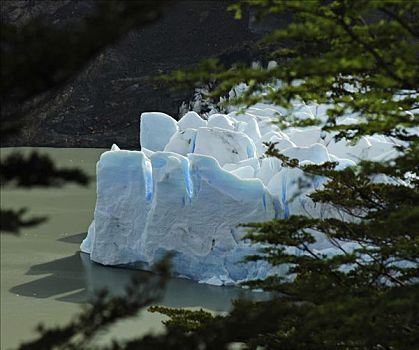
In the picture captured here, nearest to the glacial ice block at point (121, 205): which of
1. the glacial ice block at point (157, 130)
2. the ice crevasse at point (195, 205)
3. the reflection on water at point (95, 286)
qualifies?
the ice crevasse at point (195, 205)

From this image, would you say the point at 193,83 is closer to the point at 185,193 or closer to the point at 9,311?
the point at 9,311

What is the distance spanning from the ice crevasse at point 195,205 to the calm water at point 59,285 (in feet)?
0.94

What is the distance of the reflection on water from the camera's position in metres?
11.4

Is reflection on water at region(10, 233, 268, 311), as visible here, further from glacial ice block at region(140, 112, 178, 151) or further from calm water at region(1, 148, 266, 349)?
glacial ice block at region(140, 112, 178, 151)

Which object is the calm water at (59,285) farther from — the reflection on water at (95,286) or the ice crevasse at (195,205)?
the ice crevasse at (195,205)

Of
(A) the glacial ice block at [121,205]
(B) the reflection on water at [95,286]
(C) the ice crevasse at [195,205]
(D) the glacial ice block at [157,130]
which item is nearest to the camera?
(B) the reflection on water at [95,286]

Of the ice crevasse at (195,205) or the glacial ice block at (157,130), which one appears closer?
the ice crevasse at (195,205)

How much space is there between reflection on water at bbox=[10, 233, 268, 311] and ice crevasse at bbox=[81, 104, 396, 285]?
16 centimetres

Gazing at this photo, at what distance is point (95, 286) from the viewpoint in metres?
11.9

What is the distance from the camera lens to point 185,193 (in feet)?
40.8

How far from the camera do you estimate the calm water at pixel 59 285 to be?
10.4 metres

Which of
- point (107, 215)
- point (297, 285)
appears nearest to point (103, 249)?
point (107, 215)

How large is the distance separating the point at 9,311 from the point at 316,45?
7909mm

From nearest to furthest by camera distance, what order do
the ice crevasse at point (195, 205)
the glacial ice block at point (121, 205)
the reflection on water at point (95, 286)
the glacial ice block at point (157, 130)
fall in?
the reflection on water at point (95, 286), the ice crevasse at point (195, 205), the glacial ice block at point (121, 205), the glacial ice block at point (157, 130)
